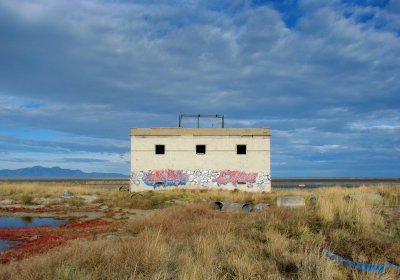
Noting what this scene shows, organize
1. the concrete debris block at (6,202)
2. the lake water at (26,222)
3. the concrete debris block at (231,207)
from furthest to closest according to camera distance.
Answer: the concrete debris block at (6,202) < the concrete debris block at (231,207) < the lake water at (26,222)

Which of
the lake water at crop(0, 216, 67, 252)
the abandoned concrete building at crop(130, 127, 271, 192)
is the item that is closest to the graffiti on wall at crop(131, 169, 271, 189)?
the abandoned concrete building at crop(130, 127, 271, 192)

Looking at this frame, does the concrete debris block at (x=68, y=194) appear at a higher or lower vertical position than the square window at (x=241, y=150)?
lower

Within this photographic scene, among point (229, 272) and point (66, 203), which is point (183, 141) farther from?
point (229, 272)

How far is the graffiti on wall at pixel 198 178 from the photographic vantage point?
33031mm

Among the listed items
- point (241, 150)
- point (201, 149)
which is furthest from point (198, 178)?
point (241, 150)

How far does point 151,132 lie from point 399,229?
25.3 m

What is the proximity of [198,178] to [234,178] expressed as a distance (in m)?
3.16

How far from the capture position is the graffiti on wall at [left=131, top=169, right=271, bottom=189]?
1300 inches

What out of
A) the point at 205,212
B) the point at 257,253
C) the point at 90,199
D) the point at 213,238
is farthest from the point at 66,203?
the point at 257,253

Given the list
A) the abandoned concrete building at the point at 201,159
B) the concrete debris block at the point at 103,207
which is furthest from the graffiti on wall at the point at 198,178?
the concrete debris block at the point at 103,207

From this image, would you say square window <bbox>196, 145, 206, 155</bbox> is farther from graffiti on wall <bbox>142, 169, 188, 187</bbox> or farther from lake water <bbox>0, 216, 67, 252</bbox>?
lake water <bbox>0, 216, 67, 252</bbox>

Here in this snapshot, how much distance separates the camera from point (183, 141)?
1326 inches

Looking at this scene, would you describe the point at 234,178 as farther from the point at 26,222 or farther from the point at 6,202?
the point at 6,202

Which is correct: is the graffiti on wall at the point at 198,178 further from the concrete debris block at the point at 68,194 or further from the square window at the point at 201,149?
the concrete debris block at the point at 68,194
